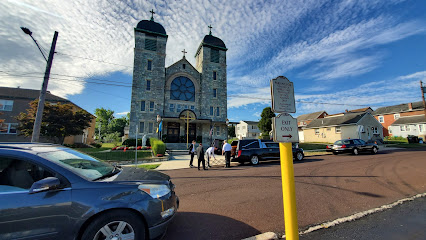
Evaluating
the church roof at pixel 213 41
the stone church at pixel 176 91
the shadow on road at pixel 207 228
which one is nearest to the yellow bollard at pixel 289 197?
the shadow on road at pixel 207 228

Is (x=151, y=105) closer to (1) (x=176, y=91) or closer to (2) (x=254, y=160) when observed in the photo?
(1) (x=176, y=91)

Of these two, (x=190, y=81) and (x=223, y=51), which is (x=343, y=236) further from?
(x=223, y=51)

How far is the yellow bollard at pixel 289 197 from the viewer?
259 centimetres

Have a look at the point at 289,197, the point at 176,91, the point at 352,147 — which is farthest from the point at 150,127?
the point at 289,197

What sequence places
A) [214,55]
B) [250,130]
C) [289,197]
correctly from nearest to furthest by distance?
[289,197], [214,55], [250,130]

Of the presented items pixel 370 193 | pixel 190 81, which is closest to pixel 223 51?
pixel 190 81

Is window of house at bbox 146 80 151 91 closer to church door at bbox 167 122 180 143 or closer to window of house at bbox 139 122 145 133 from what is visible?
window of house at bbox 139 122 145 133

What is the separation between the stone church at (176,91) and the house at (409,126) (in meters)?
41.1

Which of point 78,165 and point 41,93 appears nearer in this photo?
point 78,165

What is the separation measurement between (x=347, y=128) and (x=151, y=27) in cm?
3742

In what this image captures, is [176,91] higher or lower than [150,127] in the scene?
higher

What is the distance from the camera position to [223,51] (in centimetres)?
3306

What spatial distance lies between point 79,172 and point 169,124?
25750 mm

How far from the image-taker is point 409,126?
130ft
